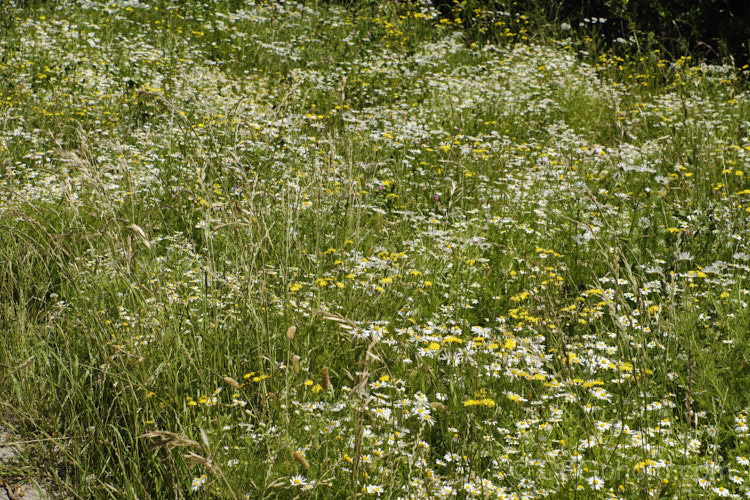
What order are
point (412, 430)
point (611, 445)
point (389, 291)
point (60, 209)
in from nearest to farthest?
point (611, 445) < point (412, 430) < point (389, 291) < point (60, 209)

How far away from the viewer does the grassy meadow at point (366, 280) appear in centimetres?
204

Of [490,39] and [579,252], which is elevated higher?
[490,39]

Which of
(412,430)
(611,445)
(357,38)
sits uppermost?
(357,38)

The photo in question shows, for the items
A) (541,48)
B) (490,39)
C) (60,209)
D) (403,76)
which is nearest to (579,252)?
(60,209)

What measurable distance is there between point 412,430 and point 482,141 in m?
3.30

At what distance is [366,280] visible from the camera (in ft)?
10.1

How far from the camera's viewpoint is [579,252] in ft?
11.7

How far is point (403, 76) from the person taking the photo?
21.3 ft

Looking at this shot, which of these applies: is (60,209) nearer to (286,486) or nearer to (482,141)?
(286,486)

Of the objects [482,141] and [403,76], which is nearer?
[482,141]

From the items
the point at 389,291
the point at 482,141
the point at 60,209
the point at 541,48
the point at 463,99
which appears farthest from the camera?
the point at 541,48

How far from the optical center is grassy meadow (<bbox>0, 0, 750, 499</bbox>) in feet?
6.70

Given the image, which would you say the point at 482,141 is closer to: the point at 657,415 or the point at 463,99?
the point at 463,99

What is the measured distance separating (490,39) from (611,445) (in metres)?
7.14
